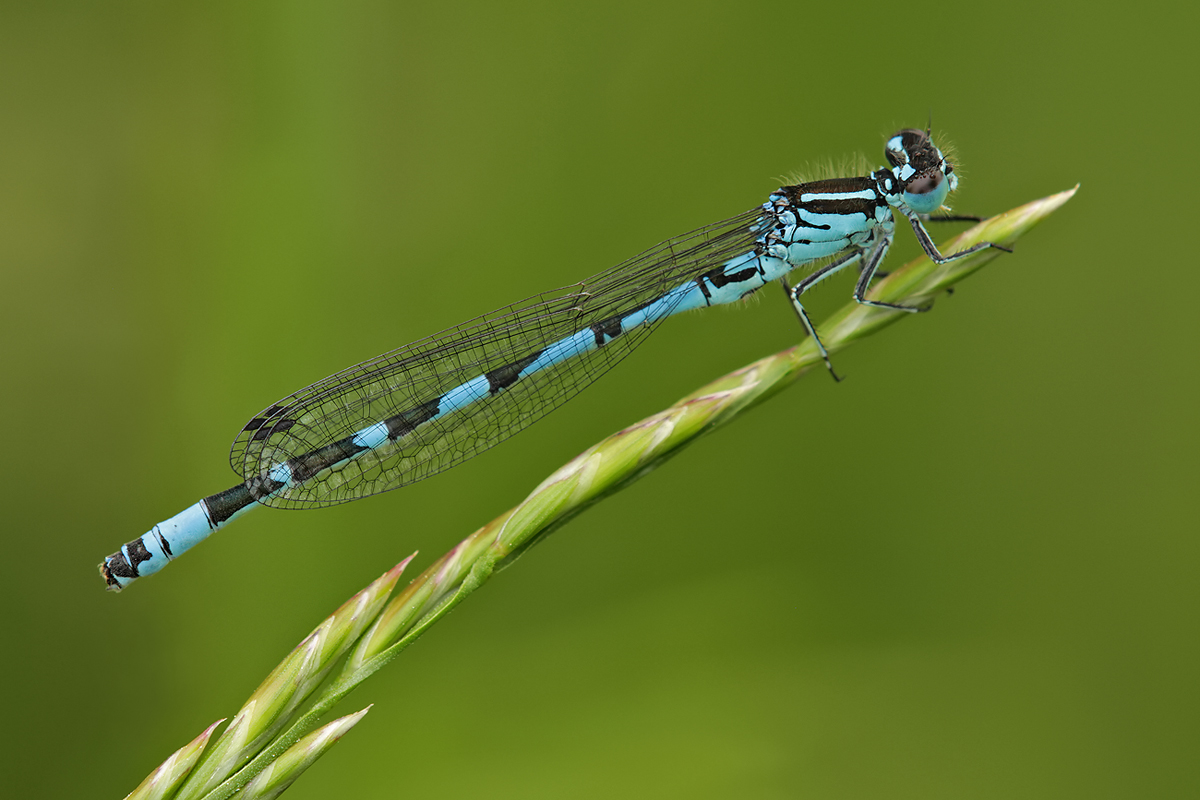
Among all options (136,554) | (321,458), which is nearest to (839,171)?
(321,458)

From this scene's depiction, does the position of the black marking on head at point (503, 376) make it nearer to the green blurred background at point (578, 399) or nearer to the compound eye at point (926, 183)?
the green blurred background at point (578, 399)

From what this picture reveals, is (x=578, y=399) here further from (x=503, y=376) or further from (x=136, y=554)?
(x=136, y=554)

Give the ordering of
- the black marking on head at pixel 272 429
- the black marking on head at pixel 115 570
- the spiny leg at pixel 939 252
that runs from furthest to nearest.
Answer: the black marking on head at pixel 272 429 < the black marking on head at pixel 115 570 < the spiny leg at pixel 939 252

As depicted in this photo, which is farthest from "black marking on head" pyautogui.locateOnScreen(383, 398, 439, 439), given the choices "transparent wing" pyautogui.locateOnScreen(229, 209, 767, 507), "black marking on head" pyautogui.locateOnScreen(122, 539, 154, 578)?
"black marking on head" pyautogui.locateOnScreen(122, 539, 154, 578)

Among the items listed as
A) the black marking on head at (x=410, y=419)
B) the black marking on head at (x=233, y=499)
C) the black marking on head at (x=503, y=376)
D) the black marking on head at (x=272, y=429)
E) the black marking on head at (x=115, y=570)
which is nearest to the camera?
the black marking on head at (x=115, y=570)

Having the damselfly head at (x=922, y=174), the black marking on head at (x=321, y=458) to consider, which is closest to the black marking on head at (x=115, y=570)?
the black marking on head at (x=321, y=458)

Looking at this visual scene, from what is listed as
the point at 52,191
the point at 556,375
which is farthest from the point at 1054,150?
the point at 52,191

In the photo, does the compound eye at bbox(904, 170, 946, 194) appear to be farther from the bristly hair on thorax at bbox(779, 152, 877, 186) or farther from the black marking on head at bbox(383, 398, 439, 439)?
the black marking on head at bbox(383, 398, 439, 439)
